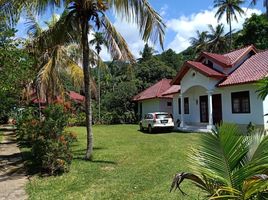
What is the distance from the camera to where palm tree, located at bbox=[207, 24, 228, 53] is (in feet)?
190

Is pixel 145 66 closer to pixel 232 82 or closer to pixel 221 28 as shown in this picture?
pixel 221 28

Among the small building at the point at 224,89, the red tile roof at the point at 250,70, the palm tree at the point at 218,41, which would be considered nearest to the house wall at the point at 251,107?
the small building at the point at 224,89

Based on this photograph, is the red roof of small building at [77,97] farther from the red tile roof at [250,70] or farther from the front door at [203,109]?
the red tile roof at [250,70]

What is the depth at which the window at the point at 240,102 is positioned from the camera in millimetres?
22972

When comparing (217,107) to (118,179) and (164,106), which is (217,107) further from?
(118,179)

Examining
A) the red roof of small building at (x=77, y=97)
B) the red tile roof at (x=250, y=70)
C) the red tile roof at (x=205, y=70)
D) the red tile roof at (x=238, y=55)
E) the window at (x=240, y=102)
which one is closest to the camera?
the red tile roof at (x=250, y=70)

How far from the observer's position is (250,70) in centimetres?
2353

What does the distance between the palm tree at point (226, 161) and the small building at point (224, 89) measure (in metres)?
18.1

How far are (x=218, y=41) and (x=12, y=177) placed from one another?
51.5m

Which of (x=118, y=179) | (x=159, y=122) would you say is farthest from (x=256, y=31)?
(x=118, y=179)

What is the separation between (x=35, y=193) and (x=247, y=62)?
66.1 ft

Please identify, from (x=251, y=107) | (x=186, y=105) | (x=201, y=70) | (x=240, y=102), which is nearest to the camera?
(x=251, y=107)

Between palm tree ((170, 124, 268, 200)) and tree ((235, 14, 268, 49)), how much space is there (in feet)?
143

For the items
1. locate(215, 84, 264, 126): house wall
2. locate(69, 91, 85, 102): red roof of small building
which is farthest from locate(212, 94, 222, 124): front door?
locate(69, 91, 85, 102): red roof of small building
